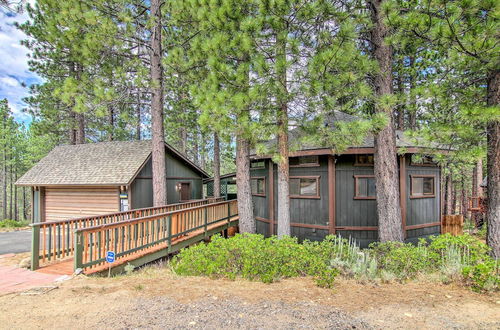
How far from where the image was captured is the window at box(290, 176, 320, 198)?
768 cm

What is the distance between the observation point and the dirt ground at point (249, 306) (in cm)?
277

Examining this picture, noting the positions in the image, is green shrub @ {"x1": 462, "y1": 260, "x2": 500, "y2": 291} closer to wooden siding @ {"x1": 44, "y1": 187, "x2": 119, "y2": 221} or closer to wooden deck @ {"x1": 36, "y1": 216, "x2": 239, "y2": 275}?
wooden deck @ {"x1": 36, "y1": 216, "x2": 239, "y2": 275}

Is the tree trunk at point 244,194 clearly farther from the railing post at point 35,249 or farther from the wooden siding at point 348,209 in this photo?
the railing post at point 35,249

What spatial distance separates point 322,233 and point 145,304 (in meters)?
5.44

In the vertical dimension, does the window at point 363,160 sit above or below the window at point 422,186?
above

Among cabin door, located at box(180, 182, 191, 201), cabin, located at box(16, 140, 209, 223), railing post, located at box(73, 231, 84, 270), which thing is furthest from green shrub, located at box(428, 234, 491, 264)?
cabin door, located at box(180, 182, 191, 201)

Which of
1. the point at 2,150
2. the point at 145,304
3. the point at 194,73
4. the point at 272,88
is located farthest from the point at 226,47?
the point at 2,150

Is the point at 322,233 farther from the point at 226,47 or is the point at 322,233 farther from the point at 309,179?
the point at 226,47

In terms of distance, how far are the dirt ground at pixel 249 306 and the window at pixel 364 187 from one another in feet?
11.3

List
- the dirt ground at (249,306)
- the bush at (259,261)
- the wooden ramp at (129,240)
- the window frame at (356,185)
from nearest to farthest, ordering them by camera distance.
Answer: the dirt ground at (249,306) < the bush at (259,261) < the wooden ramp at (129,240) < the window frame at (356,185)

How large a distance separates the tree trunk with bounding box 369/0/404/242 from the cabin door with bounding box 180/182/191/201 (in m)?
8.85

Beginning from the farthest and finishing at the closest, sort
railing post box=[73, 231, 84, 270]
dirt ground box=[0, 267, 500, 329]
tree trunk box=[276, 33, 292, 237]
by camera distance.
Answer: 1. tree trunk box=[276, 33, 292, 237]
2. railing post box=[73, 231, 84, 270]
3. dirt ground box=[0, 267, 500, 329]

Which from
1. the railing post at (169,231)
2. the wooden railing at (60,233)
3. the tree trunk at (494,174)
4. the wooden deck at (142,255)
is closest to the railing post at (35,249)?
the wooden railing at (60,233)

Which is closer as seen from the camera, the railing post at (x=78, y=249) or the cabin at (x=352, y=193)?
the railing post at (x=78, y=249)
